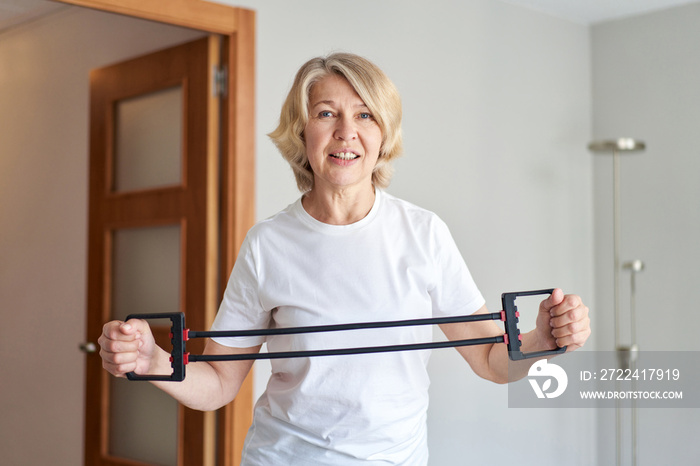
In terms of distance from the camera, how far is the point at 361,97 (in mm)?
1414

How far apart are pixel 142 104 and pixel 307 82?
5.71ft

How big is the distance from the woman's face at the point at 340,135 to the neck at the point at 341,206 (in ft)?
0.09

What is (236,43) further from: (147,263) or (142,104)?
(147,263)

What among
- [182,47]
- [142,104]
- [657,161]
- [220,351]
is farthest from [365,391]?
[657,161]

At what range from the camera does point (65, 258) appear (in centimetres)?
327

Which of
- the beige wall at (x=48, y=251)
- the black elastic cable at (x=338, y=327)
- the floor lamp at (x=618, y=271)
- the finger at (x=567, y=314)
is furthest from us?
the floor lamp at (x=618, y=271)

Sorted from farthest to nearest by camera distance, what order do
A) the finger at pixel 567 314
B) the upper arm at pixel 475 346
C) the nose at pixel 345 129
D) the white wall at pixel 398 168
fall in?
the white wall at pixel 398 168 < the upper arm at pixel 475 346 < the nose at pixel 345 129 < the finger at pixel 567 314

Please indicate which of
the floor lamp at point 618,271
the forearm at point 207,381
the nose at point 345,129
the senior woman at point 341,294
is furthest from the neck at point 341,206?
the floor lamp at point 618,271

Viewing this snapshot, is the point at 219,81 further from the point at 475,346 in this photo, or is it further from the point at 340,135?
the point at 475,346

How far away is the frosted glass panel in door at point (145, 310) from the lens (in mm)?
2861

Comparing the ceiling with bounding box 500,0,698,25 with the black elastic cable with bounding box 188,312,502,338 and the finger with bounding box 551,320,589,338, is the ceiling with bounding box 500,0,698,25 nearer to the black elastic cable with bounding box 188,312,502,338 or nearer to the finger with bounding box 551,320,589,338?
the finger with bounding box 551,320,589,338

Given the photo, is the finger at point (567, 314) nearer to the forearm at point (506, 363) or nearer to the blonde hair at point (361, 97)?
the forearm at point (506, 363)

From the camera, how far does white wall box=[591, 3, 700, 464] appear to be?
368cm

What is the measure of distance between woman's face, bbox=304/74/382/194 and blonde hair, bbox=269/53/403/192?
0.06 ft
